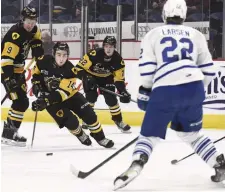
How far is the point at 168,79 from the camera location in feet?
8.83

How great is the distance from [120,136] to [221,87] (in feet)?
4.00

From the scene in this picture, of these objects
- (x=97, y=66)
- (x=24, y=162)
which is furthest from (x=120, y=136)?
(x=24, y=162)

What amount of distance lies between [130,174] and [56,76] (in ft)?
5.50

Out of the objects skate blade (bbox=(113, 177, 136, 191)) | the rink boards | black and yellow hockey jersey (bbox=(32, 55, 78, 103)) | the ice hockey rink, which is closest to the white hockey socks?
the ice hockey rink

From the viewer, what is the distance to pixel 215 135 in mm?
5348

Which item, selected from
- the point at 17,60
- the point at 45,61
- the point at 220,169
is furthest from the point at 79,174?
the point at 17,60

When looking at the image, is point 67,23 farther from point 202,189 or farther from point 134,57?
point 202,189

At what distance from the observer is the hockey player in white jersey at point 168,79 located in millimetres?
2689

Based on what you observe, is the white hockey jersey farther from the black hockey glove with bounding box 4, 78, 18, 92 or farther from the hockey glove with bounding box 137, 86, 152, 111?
the black hockey glove with bounding box 4, 78, 18, 92

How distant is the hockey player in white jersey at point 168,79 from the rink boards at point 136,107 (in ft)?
10.3

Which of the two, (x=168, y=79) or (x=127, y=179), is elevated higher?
(x=168, y=79)

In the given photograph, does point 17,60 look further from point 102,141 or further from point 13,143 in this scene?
point 102,141

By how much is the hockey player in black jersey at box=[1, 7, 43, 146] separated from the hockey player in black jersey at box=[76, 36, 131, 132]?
3.08 ft

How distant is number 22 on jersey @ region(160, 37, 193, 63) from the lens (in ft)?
8.82
